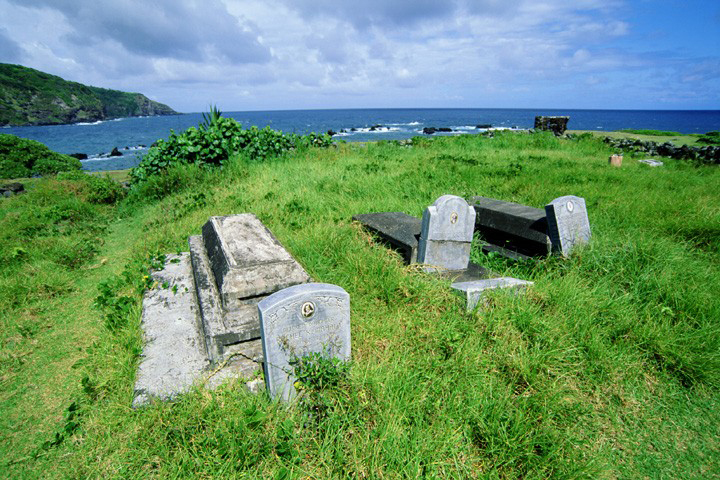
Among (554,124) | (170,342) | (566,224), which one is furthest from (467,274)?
(554,124)

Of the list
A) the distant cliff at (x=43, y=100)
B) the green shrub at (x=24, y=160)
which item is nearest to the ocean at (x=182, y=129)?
the green shrub at (x=24, y=160)

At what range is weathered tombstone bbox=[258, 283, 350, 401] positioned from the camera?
2.29 meters

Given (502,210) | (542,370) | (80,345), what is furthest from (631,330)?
(80,345)

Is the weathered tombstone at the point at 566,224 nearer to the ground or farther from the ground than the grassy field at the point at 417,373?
farther from the ground

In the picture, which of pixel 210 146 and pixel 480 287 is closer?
pixel 480 287

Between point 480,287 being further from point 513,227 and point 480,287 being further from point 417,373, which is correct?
point 513,227

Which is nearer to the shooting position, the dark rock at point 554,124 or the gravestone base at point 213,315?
the gravestone base at point 213,315

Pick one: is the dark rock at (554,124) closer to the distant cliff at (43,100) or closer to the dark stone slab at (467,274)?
the dark stone slab at (467,274)

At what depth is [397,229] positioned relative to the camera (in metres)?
4.96

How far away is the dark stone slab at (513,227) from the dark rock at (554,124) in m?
14.0

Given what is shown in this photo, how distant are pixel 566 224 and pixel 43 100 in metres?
130

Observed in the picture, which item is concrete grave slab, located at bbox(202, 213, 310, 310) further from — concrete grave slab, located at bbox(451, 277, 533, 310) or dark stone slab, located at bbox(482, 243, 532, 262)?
dark stone slab, located at bbox(482, 243, 532, 262)

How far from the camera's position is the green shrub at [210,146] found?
8992 millimetres

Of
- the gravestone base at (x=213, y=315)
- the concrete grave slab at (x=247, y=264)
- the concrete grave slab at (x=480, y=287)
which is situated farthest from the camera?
the concrete grave slab at (x=480, y=287)
